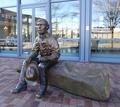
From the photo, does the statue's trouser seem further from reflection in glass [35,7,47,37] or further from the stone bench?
reflection in glass [35,7,47,37]

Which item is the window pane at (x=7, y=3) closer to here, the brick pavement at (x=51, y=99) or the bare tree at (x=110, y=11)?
the bare tree at (x=110, y=11)

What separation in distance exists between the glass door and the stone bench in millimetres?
6499

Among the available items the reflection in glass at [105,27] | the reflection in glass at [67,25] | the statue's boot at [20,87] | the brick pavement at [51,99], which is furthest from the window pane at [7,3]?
the statue's boot at [20,87]

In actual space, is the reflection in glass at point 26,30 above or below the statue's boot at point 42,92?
above

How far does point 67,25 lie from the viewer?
10.6 metres

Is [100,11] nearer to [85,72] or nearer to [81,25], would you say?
[81,25]

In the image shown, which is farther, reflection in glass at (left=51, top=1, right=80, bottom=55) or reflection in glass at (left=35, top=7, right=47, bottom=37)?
reflection in glass at (left=35, top=7, right=47, bottom=37)

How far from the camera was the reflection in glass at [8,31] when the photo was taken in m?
11.8

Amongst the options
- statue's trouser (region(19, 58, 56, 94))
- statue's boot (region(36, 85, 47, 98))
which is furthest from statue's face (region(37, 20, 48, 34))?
statue's boot (region(36, 85, 47, 98))

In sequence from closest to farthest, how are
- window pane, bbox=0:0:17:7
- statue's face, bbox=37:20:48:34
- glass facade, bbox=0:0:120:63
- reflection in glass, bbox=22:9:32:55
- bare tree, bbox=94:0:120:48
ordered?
statue's face, bbox=37:20:48:34 < glass facade, bbox=0:0:120:63 < bare tree, bbox=94:0:120:48 < reflection in glass, bbox=22:9:32:55 < window pane, bbox=0:0:17:7

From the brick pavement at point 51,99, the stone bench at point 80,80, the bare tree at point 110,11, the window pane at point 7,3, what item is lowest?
the brick pavement at point 51,99

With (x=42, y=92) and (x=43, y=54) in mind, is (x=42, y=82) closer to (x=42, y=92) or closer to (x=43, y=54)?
(x=42, y=92)

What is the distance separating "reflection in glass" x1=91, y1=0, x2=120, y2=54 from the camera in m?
9.70

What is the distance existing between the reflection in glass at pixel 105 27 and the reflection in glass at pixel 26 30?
10.6 feet
